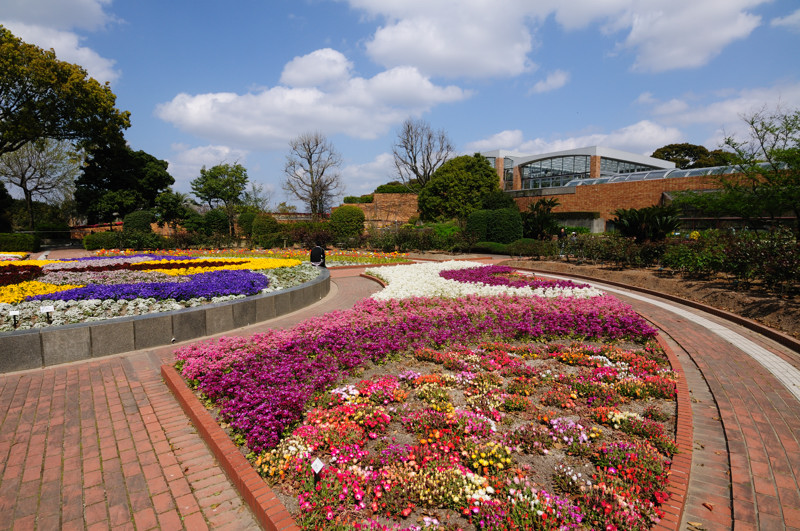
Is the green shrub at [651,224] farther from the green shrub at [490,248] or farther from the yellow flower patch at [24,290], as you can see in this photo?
the yellow flower patch at [24,290]

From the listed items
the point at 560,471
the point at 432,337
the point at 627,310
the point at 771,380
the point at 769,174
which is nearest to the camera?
the point at 560,471

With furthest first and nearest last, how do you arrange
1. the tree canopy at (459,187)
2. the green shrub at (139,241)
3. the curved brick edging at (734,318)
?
the tree canopy at (459,187)
the green shrub at (139,241)
the curved brick edging at (734,318)

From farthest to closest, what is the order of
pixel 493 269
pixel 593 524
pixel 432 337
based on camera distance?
pixel 493 269 < pixel 432 337 < pixel 593 524

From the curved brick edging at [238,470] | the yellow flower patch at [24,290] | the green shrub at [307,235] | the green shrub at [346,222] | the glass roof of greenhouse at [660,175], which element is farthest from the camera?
the green shrub at [346,222]

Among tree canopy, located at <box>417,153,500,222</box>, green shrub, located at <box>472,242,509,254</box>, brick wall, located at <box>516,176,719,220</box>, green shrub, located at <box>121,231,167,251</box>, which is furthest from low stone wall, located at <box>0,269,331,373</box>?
tree canopy, located at <box>417,153,500,222</box>

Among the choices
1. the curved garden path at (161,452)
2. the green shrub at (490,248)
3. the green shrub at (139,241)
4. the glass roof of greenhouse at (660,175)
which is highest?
the glass roof of greenhouse at (660,175)

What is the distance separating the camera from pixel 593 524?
256 cm

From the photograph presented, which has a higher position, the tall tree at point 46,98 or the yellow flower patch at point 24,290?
the tall tree at point 46,98

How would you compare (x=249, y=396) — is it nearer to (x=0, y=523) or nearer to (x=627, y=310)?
(x=0, y=523)

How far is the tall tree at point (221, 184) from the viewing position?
47.4m

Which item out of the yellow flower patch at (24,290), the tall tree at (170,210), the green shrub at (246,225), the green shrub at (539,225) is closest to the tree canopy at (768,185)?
the green shrub at (539,225)

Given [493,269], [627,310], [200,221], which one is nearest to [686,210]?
[493,269]

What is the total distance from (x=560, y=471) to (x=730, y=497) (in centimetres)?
116

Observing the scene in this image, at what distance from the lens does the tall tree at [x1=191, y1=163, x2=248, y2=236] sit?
47.4 metres
